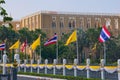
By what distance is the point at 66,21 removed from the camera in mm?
91188

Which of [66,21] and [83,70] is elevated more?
[66,21]

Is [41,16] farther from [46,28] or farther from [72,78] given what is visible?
[72,78]

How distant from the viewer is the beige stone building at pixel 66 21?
90.2 metres

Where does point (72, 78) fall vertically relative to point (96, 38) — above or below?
below

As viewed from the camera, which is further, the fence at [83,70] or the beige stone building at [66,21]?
the beige stone building at [66,21]

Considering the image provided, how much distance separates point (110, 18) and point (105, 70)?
6419 cm

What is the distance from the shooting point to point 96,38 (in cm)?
7094

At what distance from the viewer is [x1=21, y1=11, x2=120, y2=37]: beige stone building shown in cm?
9019

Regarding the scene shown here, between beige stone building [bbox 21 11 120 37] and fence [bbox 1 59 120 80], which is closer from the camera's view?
fence [bbox 1 59 120 80]

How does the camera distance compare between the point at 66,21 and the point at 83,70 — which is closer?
the point at 83,70

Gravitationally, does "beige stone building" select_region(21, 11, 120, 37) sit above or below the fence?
above

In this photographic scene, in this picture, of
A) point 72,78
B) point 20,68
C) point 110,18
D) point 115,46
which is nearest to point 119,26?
point 110,18

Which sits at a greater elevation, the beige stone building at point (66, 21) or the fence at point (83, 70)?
the beige stone building at point (66, 21)

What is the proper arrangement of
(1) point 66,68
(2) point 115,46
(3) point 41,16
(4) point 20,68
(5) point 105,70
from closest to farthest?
(5) point 105,70 → (1) point 66,68 → (4) point 20,68 → (2) point 115,46 → (3) point 41,16
